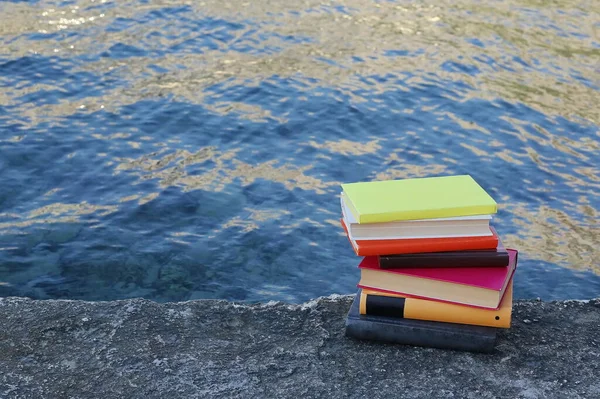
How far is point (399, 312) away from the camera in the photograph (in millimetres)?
2678

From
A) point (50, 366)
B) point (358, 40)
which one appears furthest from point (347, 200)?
point (358, 40)

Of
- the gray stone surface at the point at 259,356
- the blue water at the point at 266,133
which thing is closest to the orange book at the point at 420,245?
the gray stone surface at the point at 259,356

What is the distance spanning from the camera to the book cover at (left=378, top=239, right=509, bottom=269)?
2623 mm

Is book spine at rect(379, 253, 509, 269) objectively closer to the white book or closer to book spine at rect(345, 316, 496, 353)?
the white book

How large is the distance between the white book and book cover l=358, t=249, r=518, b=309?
4.3 inches

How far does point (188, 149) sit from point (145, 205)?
3.89 ft

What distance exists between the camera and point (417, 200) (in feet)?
8.82

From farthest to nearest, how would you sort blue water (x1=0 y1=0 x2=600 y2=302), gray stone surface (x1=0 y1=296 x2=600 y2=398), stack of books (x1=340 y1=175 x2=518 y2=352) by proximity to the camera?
blue water (x1=0 y1=0 x2=600 y2=302)
stack of books (x1=340 y1=175 x2=518 y2=352)
gray stone surface (x1=0 y1=296 x2=600 y2=398)

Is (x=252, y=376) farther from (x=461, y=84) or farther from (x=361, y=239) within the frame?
(x=461, y=84)

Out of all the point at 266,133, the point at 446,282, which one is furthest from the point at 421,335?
the point at 266,133

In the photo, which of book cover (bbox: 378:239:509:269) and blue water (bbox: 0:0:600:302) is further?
blue water (bbox: 0:0:600:302)

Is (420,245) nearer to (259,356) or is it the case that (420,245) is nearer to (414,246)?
(414,246)

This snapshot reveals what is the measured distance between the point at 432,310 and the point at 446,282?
0.36ft

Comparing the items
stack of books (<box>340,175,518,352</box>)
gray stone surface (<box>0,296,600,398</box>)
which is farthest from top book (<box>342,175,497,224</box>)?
gray stone surface (<box>0,296,600,398</box>)
